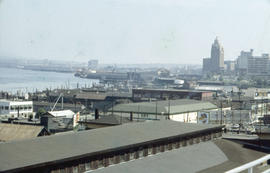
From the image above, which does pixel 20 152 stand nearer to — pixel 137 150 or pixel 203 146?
pixel 137 150

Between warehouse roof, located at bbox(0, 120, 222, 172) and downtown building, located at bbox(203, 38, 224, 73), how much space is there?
50.4m

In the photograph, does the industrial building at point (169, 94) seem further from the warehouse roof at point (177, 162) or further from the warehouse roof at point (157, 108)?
the warehouse roof at point (177, 162)

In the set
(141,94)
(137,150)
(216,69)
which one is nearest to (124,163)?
(137,150)

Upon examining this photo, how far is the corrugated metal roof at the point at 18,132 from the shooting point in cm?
696

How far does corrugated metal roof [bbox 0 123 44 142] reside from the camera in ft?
22.8

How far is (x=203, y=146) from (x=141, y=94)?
1629cm

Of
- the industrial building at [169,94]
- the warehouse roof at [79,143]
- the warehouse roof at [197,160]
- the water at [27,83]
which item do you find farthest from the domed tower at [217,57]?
the warehouse roof at [197,160]

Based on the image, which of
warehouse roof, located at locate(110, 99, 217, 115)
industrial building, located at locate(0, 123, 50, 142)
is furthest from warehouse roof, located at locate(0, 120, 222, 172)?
warehouse roof, located at locate(110, 99, 217, 115)

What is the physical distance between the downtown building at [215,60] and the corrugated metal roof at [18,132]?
4881 cm

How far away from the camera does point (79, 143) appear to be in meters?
4.02

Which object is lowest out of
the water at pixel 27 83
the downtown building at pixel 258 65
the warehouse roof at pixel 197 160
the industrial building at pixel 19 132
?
the water at pixel 27 83

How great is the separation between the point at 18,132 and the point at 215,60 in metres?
50.5

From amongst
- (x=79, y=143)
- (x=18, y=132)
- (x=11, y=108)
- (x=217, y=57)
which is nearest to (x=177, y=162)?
(x=79, y=143)

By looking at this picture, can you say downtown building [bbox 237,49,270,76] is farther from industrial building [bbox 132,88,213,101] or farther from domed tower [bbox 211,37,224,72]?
industrial building [bbox 132,88,213,101]
